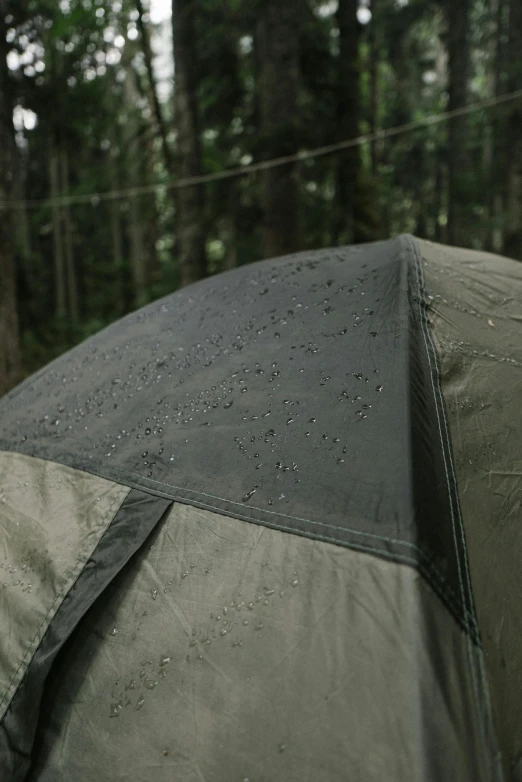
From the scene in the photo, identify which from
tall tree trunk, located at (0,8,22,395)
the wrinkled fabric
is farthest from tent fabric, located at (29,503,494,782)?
tall tree trunk, located at (0,8,22,395)

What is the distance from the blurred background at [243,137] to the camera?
6.81 m

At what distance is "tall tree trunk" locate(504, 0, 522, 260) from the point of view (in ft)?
25.7

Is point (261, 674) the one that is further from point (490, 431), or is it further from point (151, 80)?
point (151, 80)

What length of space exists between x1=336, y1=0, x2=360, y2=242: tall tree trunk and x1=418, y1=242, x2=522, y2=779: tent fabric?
6971 millimetres

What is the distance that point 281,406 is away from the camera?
5.39 feet

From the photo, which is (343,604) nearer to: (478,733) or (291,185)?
(478,733)

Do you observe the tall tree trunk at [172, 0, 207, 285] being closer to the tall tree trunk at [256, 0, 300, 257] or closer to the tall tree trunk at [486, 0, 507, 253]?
the tall tree trunk at [256, 0, 300, 257]

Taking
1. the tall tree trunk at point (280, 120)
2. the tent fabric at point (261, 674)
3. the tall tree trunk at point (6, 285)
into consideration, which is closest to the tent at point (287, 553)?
the tent fabric at point (261, 674)

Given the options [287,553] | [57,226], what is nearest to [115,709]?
[287,553]

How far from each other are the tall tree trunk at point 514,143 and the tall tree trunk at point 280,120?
10.3 ft

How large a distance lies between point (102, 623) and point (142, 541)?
8.6 inches

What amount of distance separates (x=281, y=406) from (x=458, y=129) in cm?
1176

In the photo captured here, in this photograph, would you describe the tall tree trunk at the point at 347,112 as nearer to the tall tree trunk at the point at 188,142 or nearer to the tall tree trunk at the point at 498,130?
the tall tree trunk at the point at 188,142

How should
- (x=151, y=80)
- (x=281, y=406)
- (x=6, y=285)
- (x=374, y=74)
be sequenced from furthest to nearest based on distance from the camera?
(x=374, y=74)
(x=151, y=80)
(x=6, y=285)
(x=281, y=406)
